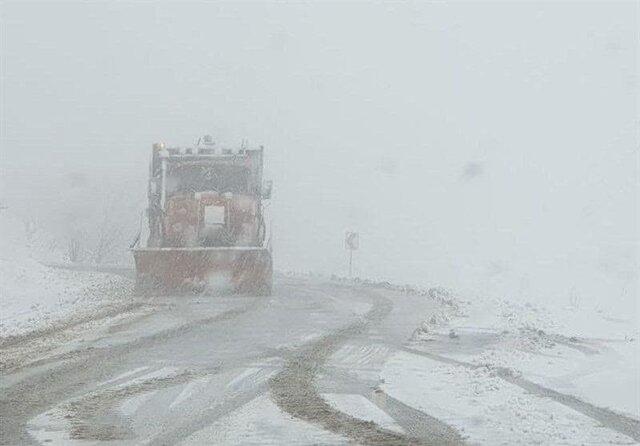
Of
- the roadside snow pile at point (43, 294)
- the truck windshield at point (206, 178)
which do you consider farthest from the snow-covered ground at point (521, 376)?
the truck windshield at point (206, 178)

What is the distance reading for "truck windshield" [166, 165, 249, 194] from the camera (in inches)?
795

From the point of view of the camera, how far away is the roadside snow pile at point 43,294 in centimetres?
1425

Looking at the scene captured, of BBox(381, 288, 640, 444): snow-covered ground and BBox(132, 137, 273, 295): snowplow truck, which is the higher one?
BBox(132, 137, 273, 295): snowplow truck

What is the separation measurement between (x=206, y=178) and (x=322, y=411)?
13.8m

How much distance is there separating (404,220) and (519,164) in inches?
2363

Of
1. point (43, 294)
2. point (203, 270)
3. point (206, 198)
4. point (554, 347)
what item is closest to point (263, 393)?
point (554, 347)

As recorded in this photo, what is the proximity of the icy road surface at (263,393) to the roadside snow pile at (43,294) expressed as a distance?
4.88ft

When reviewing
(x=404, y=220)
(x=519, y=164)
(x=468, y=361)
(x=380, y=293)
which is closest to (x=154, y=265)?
(x=380, y=293)

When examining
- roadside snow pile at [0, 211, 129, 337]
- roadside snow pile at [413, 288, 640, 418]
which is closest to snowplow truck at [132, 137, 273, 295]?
roadside snow pile at [0, 211, 129, 337]

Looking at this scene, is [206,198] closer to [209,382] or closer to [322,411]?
[209,382]

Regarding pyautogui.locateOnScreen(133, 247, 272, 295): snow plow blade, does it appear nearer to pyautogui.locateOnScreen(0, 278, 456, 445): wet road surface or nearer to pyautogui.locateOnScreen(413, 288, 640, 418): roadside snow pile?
pyautogui.locateOnScreen(0, 278, 456, 445): wet road surface

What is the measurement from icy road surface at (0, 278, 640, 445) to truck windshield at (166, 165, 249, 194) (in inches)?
281

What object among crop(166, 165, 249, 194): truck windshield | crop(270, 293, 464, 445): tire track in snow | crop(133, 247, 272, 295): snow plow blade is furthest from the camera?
crop(166, 165, 249, 194): truck windshield

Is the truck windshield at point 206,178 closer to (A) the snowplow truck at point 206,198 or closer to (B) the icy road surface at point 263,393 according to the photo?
(A) the snowplow truck at point 206,198
